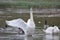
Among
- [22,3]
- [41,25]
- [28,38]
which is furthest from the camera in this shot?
[41,25]

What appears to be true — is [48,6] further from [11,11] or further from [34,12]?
[11,11]

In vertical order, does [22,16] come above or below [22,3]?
below

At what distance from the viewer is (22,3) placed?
1.95 metres

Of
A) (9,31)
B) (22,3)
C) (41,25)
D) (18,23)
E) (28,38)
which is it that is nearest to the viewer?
(28,38)

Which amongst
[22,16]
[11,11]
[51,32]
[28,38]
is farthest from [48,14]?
[28,38]

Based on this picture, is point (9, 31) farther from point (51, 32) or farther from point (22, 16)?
point (22, 16)

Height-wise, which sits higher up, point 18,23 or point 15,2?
point 15,2

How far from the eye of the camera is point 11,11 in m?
2.18

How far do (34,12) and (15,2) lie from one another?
0.30 m

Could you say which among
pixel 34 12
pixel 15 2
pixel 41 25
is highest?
pixel 15 2

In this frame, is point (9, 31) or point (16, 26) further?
point (9, 31)

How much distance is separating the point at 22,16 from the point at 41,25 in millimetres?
272

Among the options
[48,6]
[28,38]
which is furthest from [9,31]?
[48,6]

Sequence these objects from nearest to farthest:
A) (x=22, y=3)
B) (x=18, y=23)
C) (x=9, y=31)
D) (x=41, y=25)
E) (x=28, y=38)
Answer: (x=28, y=38)
(x=18, y=23)
(x=9, y=31)
(x=22, y=3)
(x=41, y=25)
